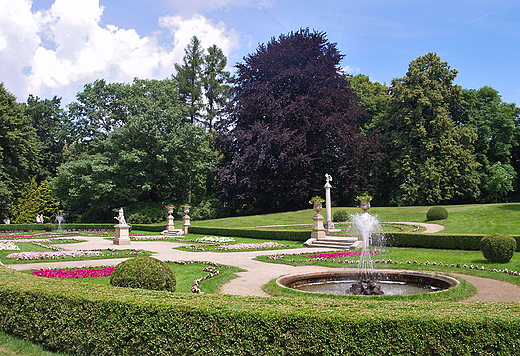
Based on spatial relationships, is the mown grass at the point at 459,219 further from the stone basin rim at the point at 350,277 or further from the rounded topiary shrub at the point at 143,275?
the rounded topiary shrub at the point at 143,275

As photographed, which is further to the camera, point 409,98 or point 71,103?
point 71,103

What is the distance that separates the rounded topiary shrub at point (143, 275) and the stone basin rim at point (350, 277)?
2911 mm

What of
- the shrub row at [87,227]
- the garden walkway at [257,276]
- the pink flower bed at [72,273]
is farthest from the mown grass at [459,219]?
the pink flower bed at [72,273]

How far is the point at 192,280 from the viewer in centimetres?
991

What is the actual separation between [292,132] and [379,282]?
24.0 m

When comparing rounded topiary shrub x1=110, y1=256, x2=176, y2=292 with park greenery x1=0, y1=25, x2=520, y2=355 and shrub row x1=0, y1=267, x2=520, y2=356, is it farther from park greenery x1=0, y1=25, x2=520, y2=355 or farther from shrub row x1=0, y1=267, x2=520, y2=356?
park greenery x1=0, y1=25, x2=520, y2=355

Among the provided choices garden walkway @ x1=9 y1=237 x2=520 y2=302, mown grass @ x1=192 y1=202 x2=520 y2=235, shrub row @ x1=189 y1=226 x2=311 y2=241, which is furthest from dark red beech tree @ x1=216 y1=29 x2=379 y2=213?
garden walkway @ x1=9 y1=237 x2=520 y2=302

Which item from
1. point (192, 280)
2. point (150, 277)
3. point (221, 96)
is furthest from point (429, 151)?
point (150, 277)

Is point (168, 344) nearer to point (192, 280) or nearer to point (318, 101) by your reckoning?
point (192, 280)

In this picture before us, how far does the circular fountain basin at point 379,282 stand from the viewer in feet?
30.0

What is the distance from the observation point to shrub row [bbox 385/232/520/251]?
16094mm

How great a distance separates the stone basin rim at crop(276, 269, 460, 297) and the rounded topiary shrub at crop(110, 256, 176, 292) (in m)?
2.91

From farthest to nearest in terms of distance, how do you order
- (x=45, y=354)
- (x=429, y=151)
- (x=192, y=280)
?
(x=429, y=151) → (x=192, y=280) → (x=45, y=354)

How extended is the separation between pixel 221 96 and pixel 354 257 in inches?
1541
